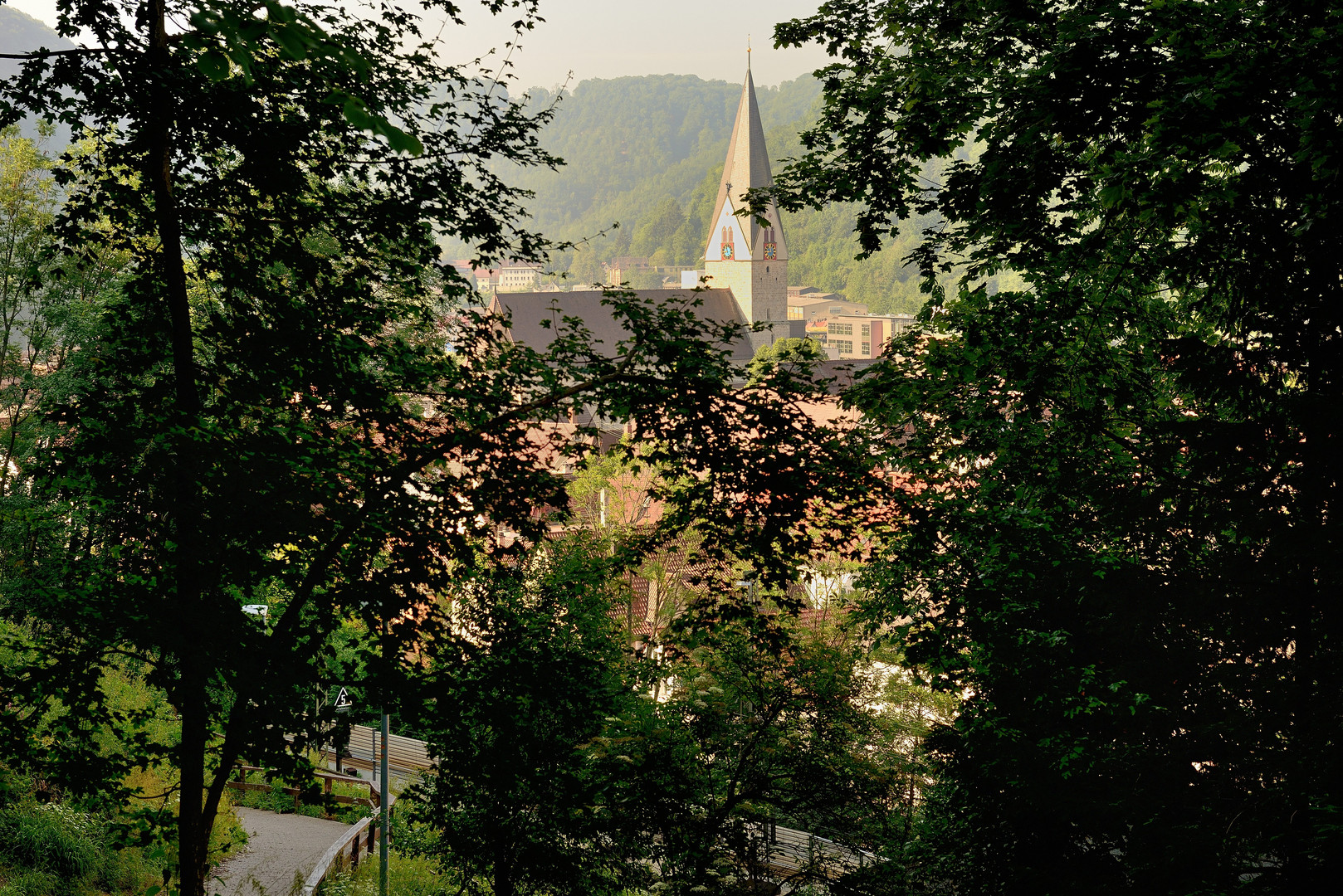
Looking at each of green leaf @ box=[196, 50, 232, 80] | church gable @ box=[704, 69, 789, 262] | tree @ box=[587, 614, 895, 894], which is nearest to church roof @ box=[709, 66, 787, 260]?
church gable @ box=[704, 69, 789, 262]

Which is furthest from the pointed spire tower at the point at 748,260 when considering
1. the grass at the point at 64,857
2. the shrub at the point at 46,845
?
the shrub at the point at 46,845

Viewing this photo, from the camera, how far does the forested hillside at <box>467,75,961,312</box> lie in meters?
126

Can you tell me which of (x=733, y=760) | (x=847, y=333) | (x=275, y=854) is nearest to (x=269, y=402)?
(x=733, y=760)

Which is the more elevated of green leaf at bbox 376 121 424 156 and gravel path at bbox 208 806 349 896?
green leaf at bbox 376 121 424 156

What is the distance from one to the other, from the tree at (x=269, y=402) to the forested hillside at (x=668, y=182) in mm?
104261

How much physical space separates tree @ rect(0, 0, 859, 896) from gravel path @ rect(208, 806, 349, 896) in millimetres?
7099

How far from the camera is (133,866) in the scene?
1270cm

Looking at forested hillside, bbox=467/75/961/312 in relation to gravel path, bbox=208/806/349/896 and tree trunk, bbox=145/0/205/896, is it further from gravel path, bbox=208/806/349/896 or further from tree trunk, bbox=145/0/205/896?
tree trunk, bbox=145/0/205/896

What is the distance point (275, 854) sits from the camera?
1645cm

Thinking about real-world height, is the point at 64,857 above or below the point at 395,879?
above

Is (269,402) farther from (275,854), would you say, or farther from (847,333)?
(847,333)

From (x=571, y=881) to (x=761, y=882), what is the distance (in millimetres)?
1932

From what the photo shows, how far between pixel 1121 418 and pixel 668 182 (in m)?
158

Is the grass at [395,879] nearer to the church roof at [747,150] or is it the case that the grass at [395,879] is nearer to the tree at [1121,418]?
the tree at [1121,418]
